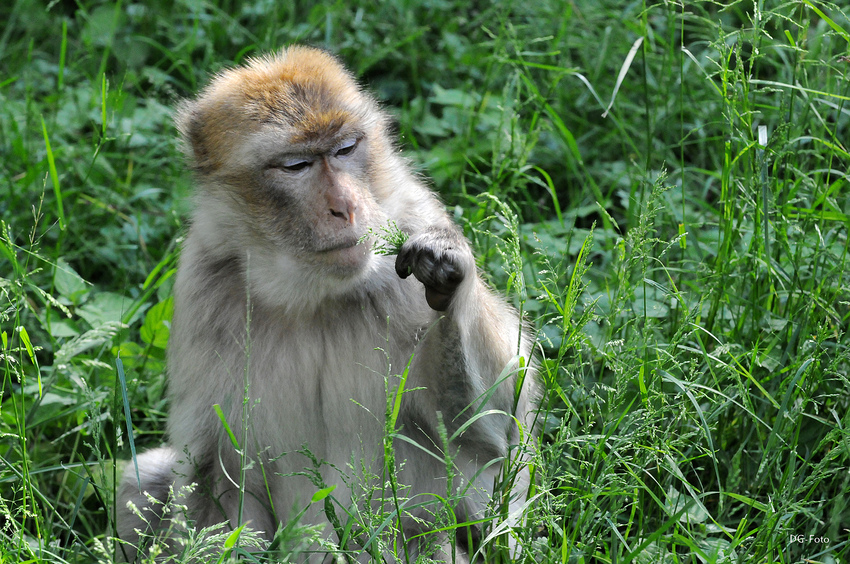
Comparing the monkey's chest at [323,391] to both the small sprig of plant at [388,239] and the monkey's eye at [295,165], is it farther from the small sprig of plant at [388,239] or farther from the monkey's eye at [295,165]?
the monkey's eye at [295,165]

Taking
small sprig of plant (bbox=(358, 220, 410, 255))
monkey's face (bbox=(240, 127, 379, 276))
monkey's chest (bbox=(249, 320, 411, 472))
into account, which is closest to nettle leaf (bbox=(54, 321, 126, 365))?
monkey's chest (bbox=(249, 320, 411, 472))

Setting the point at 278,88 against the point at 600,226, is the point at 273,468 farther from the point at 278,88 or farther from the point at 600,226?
the point at 600,226

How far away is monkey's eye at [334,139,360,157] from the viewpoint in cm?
262

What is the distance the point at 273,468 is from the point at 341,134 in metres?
1.00

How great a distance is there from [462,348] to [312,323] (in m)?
0.49

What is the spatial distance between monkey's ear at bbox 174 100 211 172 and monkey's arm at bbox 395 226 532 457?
81 centimetres

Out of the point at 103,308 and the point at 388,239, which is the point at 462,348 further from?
the point at 103,308

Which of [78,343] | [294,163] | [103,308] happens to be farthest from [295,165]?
[103,308]

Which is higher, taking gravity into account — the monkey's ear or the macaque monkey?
the monkey's ear

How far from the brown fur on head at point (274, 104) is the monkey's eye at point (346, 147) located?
0.05 m

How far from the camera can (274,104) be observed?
2.61m

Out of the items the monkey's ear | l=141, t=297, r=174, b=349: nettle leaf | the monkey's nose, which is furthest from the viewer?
l=141, t=297, r=174, b=349: nettle leaf

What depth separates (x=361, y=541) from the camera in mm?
2541

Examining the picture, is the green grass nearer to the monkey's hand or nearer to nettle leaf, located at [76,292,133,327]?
nettle leaf, located at [76,292,133,327]
